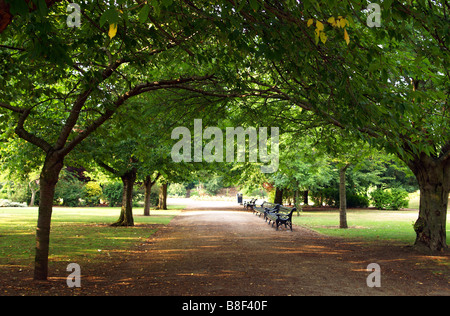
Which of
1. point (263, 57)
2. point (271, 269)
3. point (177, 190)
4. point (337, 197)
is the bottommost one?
point (271, 269)

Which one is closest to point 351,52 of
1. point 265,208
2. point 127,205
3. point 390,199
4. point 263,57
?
point 263,57

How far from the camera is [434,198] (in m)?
11.1

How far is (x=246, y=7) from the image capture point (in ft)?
18.0

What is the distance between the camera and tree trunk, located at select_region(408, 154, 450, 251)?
11.1m

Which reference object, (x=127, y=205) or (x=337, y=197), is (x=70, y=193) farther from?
(x=337, y=197)

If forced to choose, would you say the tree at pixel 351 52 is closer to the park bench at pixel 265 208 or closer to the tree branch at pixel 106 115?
the tree branch at pixel 106 115

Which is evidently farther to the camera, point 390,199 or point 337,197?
point 337,197

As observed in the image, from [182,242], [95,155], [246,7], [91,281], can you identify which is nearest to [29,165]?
[95,155]

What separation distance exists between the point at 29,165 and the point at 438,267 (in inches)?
605

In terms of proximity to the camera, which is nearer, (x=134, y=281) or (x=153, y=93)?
(x=134, y=281)

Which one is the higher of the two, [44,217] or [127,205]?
[44,217]

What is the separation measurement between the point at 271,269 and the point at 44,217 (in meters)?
5.07
